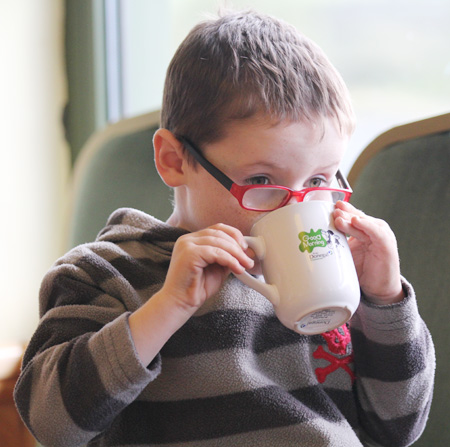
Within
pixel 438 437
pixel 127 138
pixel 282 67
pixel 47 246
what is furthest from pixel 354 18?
pixel 47 246

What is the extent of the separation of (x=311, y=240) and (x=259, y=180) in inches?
6.7

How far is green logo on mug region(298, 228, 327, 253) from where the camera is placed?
30.6 inches

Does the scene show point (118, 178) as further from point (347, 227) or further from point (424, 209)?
point (347, 227)

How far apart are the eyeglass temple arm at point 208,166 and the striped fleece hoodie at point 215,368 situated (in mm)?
120

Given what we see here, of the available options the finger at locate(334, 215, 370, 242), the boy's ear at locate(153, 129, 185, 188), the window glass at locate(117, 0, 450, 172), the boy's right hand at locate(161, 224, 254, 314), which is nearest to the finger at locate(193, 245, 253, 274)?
the boy's right hand at locate(161, 224, 254, 314)

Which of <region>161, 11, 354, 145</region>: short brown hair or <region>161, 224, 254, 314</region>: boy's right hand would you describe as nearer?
<region>161, 224, 254, 314</region>: boy's right hand

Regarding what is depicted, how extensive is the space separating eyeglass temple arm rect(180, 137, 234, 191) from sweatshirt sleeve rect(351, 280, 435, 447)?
0.26 meters

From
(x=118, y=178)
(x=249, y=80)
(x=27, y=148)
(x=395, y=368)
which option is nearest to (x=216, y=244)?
(x=249, y=80)

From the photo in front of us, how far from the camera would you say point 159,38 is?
7.38ft

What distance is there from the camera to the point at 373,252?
91 centimetres

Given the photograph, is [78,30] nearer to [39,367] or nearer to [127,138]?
[127,138]

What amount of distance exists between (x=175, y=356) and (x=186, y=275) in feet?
0.60

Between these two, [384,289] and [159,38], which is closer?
[384,289]

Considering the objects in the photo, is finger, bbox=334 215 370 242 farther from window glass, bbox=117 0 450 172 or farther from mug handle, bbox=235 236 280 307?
window glass, bbox=117 0 450 172
